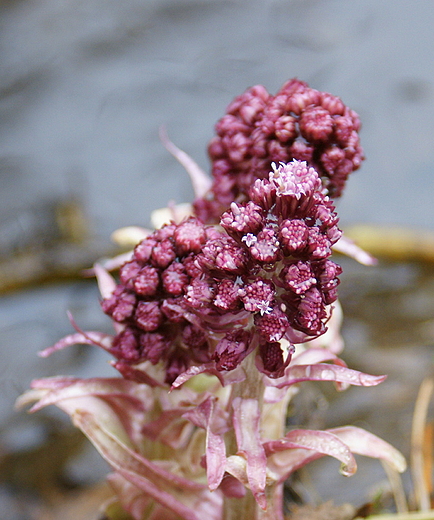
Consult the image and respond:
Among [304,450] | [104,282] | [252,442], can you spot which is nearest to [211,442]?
[252,442]

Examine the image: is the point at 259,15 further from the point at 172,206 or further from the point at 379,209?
the point at 172,206

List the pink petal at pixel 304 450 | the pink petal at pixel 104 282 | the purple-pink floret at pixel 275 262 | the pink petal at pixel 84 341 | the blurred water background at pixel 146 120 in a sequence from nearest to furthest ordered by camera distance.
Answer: the purple-pink floret at pixel 275 262 → the pink petal at pixel 304 450 → the pink petal at pixel 84 341 → the pink petal at pixel 104 282 → the blurred water background at pixel 146 120

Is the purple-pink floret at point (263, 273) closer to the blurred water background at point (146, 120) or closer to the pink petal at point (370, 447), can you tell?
the pink petal at point (370, 447)

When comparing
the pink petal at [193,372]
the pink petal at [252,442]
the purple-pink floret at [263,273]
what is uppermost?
the purple-pink floret at [263,273]

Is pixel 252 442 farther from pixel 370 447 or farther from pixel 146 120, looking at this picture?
pixel 146 120

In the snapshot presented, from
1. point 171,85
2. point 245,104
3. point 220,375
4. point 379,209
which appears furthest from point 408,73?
point 220,375

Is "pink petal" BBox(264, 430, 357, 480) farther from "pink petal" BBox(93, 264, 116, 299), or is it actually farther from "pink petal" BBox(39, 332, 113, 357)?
"pink petal" BBox(93, 264, 116, 299)

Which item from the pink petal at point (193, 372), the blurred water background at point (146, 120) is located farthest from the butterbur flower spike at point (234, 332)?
the blurred water background at point (146, 120)

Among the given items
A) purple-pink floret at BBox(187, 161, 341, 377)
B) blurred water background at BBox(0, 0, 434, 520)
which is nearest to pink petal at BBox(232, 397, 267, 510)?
purple-pink floret at BBox(187, 161, 341, 377)
